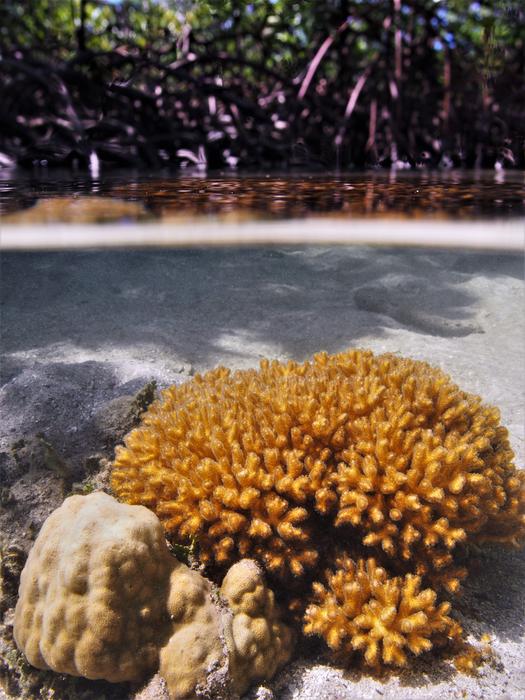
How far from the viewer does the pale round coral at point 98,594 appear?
243cm

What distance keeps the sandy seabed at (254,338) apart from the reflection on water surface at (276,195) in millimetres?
1702

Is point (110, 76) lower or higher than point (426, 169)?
higher

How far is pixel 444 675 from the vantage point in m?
2.76

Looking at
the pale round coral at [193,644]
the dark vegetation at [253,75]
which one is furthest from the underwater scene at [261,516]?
the dark vegetation at [253,75]

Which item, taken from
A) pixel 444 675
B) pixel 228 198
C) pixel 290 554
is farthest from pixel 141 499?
pixel 228 198

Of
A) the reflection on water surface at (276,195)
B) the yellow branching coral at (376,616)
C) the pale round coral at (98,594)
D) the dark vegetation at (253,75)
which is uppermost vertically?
the dark vegetation at (253,75)

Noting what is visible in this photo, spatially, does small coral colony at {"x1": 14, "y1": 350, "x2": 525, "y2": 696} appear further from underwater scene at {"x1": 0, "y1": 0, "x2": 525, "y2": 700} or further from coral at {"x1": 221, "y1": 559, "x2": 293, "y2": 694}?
coral at {"x1": 221, "y1": 559, "x2": 293, "y2": 694}

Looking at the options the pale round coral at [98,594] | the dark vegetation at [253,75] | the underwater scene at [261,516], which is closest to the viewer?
the pale round coral at [98,594]

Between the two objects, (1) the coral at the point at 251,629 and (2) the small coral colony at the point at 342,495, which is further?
(2) the small coral colony at the point at 342,495

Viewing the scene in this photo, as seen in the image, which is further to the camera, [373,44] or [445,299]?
[445,299]

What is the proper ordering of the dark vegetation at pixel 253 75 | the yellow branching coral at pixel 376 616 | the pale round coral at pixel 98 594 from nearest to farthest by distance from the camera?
the pale round coral at pixel 98 594 < the yellow branching coral at pixel 376 616 < the dark vegetation at pixel 253 75

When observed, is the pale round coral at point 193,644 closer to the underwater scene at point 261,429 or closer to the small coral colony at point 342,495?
the underwater scene at point 261,429

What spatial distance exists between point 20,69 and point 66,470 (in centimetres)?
273

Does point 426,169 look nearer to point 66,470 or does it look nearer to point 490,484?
point 490,484
